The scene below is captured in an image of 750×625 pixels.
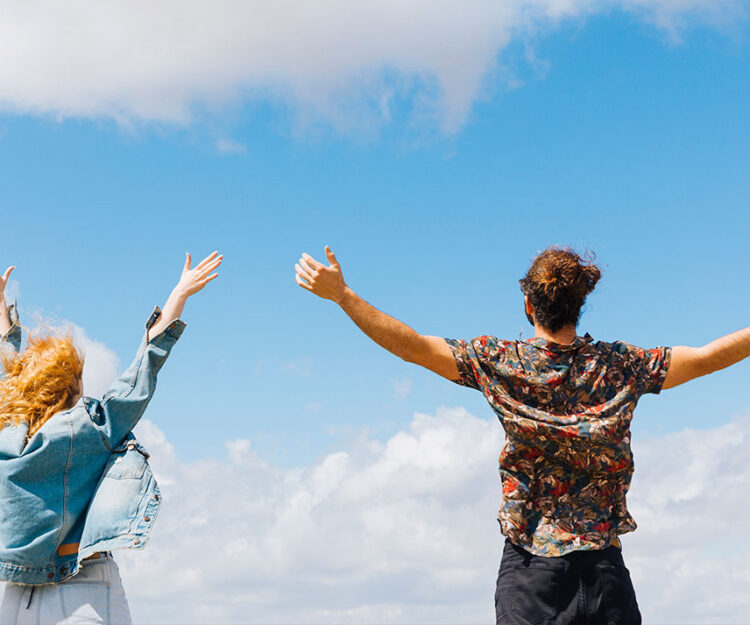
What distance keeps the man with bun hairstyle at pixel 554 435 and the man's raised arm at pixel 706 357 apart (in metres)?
0.13

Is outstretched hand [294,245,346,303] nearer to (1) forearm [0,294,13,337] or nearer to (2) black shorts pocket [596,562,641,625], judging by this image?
(2) black shorts pocket [596,562,641,625]

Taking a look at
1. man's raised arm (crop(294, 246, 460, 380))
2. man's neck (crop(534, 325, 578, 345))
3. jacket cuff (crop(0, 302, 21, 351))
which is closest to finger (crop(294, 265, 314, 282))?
man's raised arm (crop(294, 246, 460, 380))

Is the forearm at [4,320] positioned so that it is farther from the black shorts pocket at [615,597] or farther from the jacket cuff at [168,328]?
the black shorts pocket at [615,597]

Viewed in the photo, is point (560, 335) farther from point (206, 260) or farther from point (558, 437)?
point (206, 260)

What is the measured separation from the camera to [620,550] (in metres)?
5.97

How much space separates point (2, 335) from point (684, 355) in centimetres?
583

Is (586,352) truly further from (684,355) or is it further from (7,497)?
(7,497)

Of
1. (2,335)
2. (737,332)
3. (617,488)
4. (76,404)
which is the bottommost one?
(617,488)

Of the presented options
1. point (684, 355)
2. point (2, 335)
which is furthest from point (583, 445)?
point (2, 335)

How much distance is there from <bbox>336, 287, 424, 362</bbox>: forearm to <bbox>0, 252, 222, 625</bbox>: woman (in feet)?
5.38

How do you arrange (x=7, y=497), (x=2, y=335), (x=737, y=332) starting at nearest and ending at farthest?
(x=7, y=497) < (x=737, y=332) < (x=2, y=335)

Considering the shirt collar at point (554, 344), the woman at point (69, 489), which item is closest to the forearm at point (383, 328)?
the shirt collar at point (554, 344)

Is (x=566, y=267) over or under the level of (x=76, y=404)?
over

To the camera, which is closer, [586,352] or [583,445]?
[583,445]
